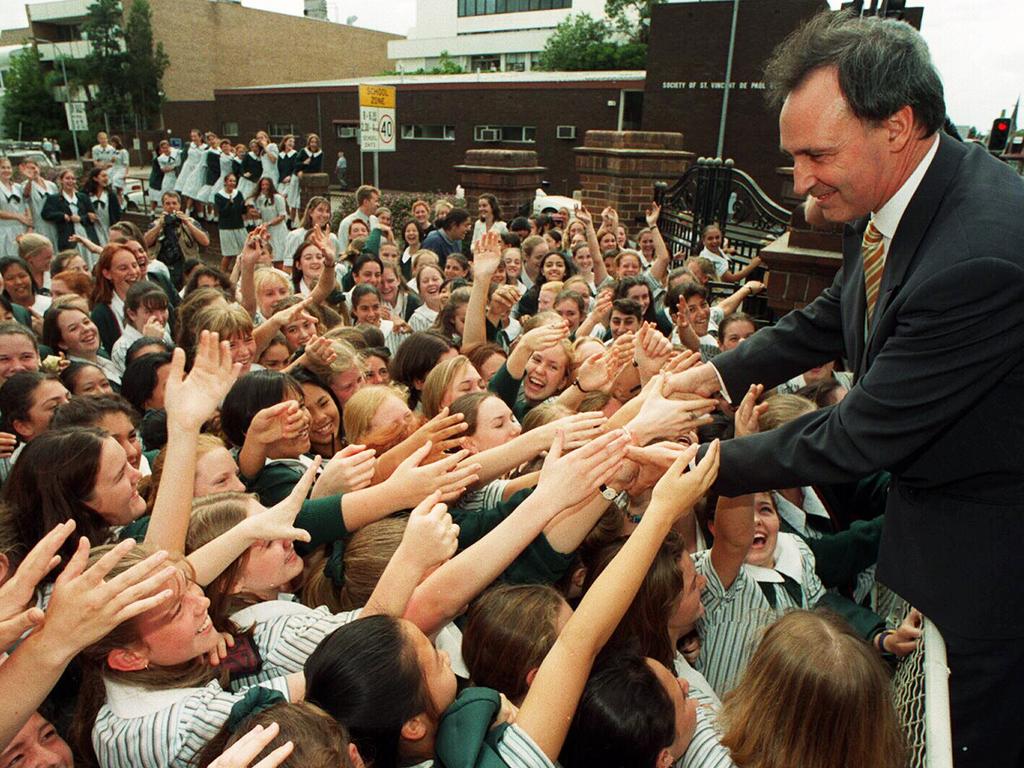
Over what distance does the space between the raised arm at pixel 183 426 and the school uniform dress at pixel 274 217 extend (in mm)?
7878

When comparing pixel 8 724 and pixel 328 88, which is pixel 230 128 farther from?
pixel 8 724

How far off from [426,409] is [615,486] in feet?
4.72

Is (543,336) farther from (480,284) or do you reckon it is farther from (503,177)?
(503,177)

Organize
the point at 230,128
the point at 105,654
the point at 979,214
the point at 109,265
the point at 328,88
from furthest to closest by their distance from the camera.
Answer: the point at 230,128, the point at 328,88, the point at 109,265, the point at 105,654, the point at 979,214

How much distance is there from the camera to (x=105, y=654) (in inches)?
69.0

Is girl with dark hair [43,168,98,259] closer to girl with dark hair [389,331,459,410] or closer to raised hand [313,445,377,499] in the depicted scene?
girl with dark hair [389,331,459,410]

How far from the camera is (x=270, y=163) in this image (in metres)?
15.1

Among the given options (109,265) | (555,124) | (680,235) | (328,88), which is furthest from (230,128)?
(109,265)

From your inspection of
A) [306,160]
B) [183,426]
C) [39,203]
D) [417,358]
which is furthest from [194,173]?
[183,426]

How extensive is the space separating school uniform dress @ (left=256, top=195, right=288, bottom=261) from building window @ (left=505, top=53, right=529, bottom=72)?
37080 mm

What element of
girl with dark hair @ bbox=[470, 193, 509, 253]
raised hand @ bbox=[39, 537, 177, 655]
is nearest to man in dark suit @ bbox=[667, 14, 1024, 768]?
raised hand @ bbox=[39, 537, 177, 655]

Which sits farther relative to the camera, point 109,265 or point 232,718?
point 109,265

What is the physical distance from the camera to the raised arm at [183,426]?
2.24 m

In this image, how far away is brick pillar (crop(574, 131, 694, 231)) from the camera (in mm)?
11000
